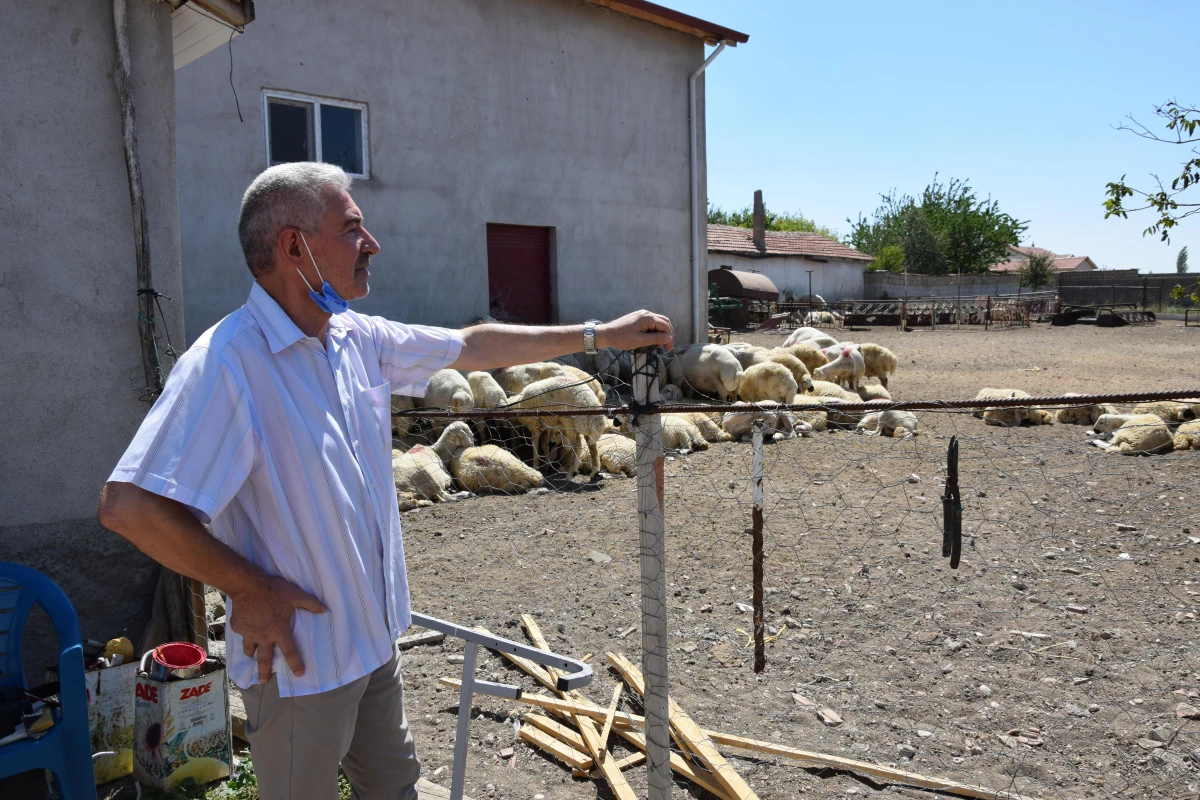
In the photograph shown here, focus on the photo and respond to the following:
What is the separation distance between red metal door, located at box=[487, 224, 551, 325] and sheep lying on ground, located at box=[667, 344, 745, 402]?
7.56 feet

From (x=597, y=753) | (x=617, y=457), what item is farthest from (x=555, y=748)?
(x=617, y=457)

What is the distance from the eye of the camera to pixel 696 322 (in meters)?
16.0

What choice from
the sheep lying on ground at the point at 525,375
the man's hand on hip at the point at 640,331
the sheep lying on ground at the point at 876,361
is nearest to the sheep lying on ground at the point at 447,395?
the sheep lying on ground at the point at 525,375

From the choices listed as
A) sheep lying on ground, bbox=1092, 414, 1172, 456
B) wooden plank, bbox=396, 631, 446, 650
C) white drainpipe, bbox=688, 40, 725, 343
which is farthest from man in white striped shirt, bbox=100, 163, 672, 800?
white drainpipe, bbox=688, 40, 725, 343

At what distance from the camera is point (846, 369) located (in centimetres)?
1380

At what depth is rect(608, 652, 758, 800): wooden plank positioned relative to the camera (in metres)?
3.02

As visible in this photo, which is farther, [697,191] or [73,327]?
[697,191]

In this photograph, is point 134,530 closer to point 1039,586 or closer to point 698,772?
point 698,772

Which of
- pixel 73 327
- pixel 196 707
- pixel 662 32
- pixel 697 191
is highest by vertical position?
pixel 662 32

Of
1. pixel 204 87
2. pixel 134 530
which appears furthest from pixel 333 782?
pixel 204 87

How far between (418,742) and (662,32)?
45.6 ft

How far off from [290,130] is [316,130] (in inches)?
12.2

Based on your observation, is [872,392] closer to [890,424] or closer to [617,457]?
[890,424]

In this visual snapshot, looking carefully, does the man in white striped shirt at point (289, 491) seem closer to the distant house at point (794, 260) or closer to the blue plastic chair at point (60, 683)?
the blue plastic chair at point (60, 683)
